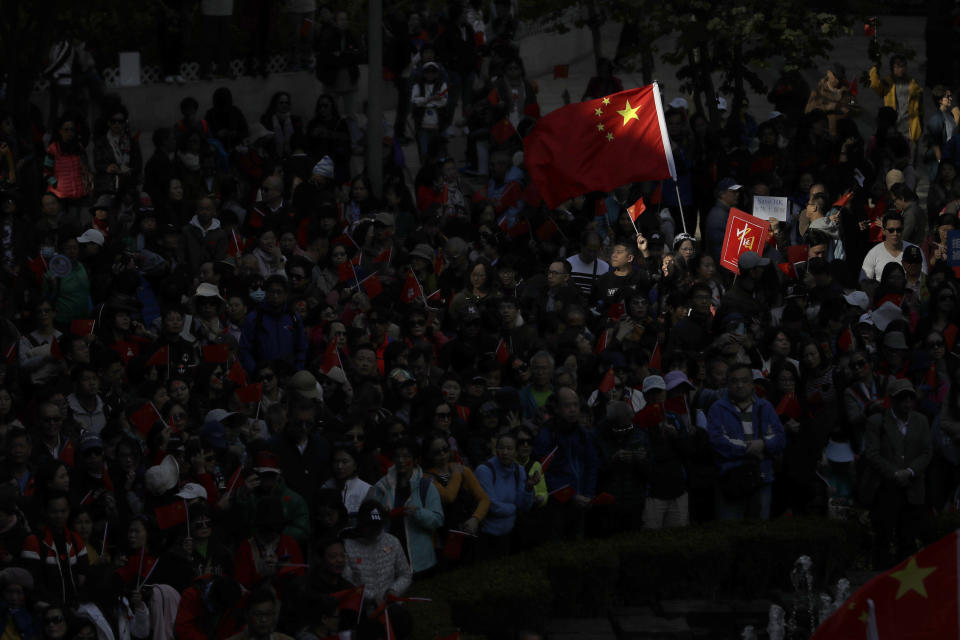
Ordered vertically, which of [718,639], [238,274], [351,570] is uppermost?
[238,274]

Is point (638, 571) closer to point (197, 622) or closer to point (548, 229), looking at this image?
point (197, 622)

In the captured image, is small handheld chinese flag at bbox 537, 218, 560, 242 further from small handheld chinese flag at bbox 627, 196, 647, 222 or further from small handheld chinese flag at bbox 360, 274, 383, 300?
small handheld chinese flag at bbox 360, 274, 383, 300

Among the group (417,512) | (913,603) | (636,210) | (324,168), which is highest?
(324,168)

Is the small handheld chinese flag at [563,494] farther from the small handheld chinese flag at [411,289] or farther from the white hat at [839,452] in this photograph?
the small handheld chinese flag at [411,289]

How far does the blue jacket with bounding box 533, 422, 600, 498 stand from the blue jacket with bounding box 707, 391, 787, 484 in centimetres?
107

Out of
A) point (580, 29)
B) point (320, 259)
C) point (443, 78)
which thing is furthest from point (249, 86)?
point (580, 29)

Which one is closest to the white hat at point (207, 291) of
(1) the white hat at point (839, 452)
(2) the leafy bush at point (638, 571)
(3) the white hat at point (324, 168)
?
(2) the leafy bush at point (638, 571)

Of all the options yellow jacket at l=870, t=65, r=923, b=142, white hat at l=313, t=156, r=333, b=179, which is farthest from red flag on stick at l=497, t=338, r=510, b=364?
yellow jacket at l=870, t=65, r=923, b=142

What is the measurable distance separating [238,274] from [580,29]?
19.0m

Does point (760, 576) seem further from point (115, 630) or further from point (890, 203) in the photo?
point (890, 203)

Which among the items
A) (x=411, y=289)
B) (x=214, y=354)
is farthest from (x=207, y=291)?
(x=411, y=289)

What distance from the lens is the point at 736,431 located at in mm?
16547

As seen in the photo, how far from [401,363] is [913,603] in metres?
7.32

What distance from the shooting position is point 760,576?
16.4 m
